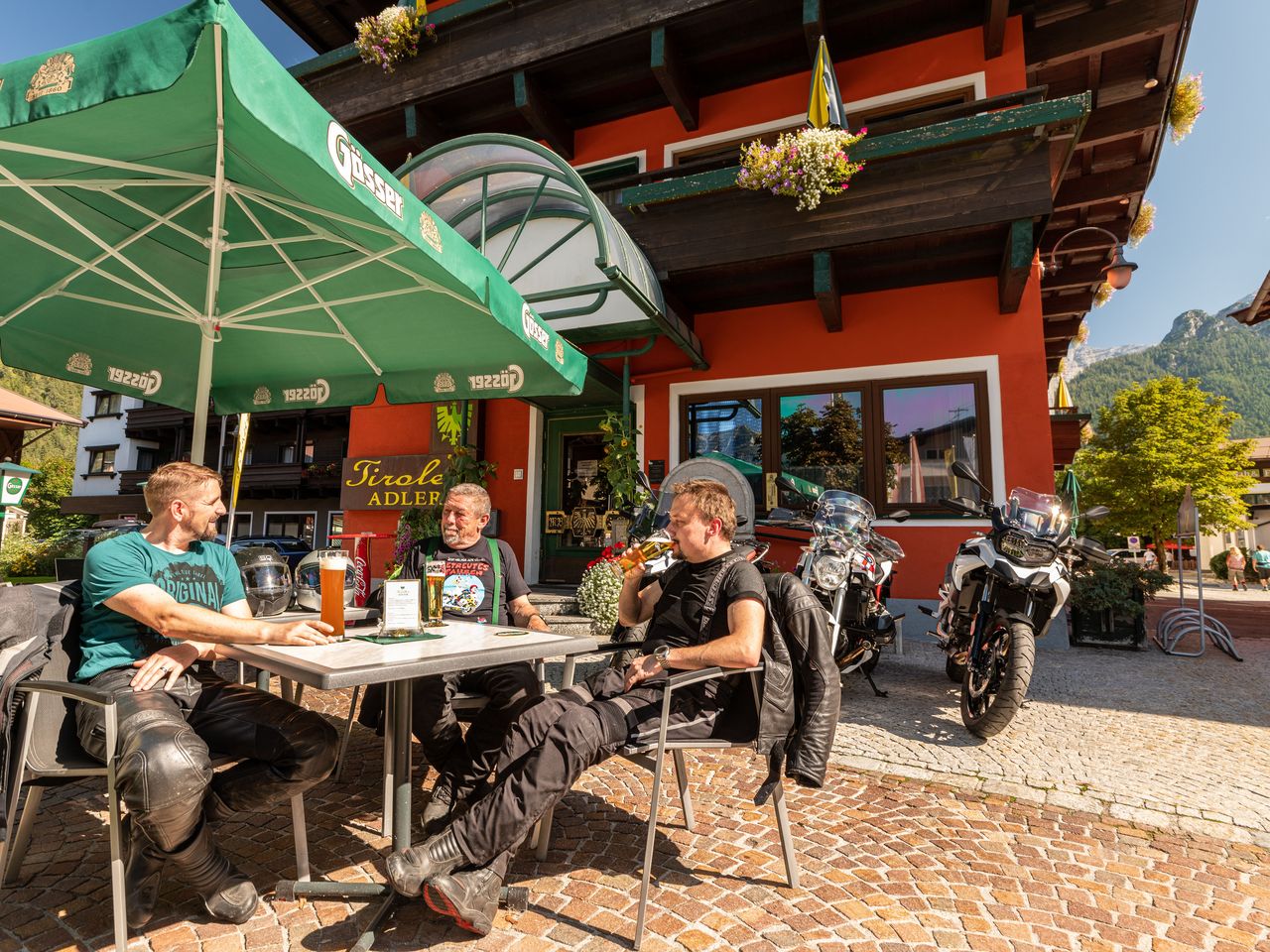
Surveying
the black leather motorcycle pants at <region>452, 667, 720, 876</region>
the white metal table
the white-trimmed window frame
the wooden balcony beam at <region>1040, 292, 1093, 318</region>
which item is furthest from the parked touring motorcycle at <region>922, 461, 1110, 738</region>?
the wooden balcony beam at <region>1040, 292, 1093, 318</region>

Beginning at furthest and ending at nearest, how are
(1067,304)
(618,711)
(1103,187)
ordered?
(1067,304) → (1103,187) → (618,711)

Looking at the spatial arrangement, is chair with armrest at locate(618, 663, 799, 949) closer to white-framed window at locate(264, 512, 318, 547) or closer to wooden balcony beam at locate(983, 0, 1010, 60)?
wooden balcony beam at locate(983, 0, 1010, 60)

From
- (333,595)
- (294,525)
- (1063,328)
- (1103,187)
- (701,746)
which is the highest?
(1103,187)

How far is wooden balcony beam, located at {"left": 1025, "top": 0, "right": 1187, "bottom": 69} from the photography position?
23.4 feet

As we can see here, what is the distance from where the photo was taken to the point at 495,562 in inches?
131

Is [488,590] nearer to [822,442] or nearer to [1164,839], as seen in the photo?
[1164,839]

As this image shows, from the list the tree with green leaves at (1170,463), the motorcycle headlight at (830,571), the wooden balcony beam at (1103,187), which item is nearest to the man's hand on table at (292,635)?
the motorcycle headlight at (830,571)

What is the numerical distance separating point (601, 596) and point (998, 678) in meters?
3.58

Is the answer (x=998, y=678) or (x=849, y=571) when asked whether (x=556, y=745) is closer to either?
(x=849, y=571)

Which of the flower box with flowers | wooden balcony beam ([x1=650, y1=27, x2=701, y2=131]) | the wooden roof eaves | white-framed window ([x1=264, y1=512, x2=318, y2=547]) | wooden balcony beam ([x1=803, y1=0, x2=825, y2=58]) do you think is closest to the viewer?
the wooden roof eaves

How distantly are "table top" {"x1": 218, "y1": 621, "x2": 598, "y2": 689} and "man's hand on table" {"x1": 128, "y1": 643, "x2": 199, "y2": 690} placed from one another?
0.13 m

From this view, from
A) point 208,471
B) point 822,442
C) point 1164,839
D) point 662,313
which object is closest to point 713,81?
point 662,313

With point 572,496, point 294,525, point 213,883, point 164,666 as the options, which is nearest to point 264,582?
point 164,666

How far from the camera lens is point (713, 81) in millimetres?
8844
